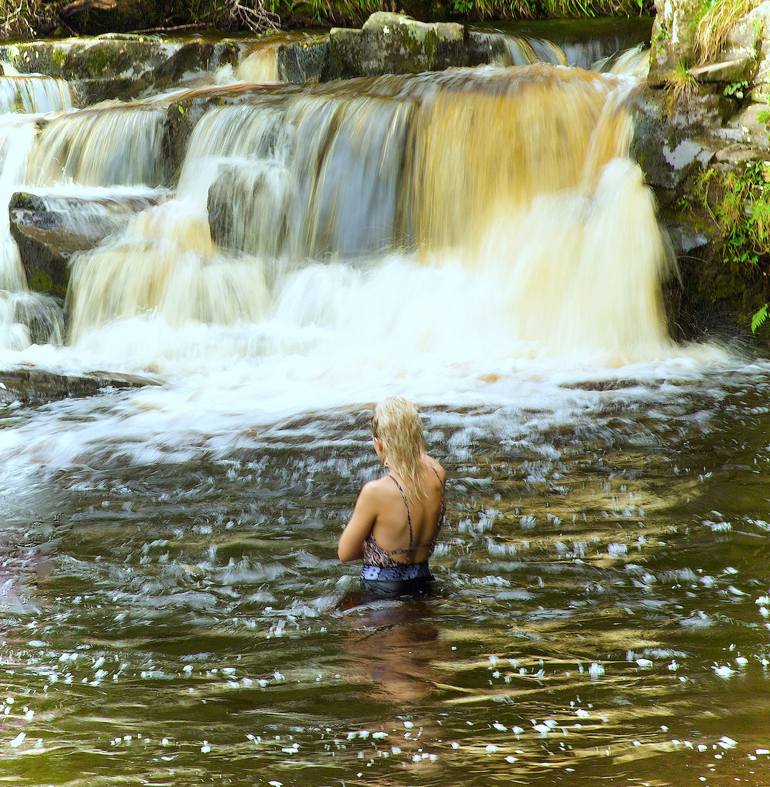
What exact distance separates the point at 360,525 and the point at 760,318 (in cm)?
614

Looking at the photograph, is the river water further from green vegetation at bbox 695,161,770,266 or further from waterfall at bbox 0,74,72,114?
waterfall at bbox 0,74,72,114

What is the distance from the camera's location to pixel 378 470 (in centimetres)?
644

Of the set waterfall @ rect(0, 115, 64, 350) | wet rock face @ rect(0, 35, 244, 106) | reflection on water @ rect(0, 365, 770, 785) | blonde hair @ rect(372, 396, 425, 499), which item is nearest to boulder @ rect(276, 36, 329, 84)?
wet rock face @ rect(0, 35, 244, 106)

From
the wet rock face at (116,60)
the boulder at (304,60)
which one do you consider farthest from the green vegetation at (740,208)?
the wet rock face at (116,60)

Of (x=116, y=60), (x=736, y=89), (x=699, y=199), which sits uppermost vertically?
(x=116, y=60)

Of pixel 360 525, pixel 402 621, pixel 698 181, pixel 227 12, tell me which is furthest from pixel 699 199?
pixel 227 12

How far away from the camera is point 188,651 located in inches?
159

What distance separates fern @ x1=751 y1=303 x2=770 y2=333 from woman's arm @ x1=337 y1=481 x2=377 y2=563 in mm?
6038

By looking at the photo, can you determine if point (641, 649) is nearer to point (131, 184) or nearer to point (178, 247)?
point (178, 247)

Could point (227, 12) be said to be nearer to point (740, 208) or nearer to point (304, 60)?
point (304, 60)

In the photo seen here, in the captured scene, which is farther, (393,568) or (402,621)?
(393,568)

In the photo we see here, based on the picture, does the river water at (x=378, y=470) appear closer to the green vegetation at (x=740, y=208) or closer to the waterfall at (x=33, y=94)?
the green vegetation at (x=740, y=208)

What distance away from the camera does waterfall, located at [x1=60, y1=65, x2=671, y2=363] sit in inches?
400

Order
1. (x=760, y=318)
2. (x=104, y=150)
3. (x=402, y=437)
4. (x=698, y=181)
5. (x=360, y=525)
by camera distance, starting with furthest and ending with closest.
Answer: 1. (x=104, y=150)
2. (x=698, y=181)
3. (x=760, y=318)
4. (x=360, y=525)
5. (x=402, y=437)
